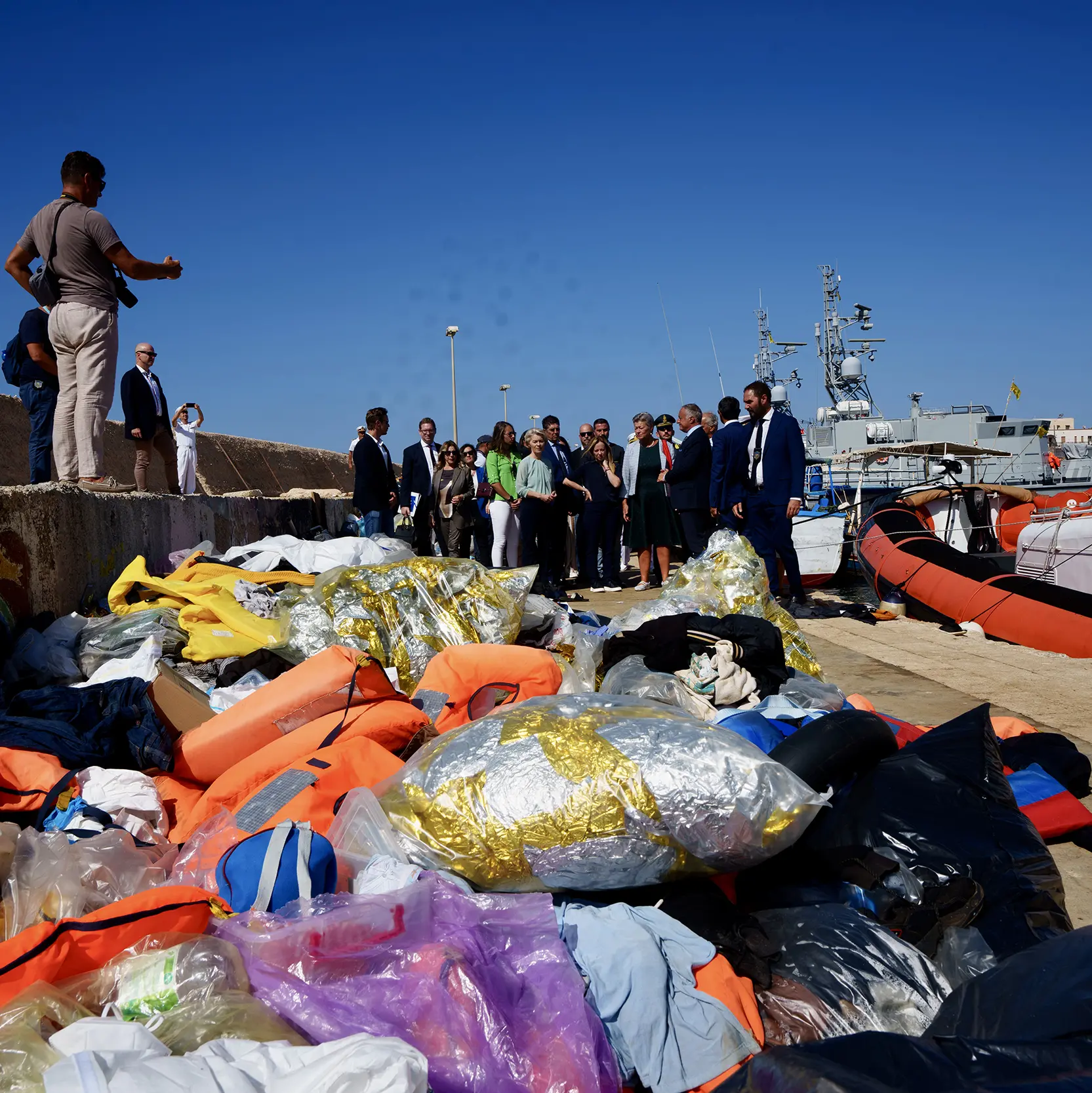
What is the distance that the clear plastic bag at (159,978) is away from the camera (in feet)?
5.29

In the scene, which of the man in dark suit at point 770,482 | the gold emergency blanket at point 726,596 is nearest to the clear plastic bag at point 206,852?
the gold emergency blanket at point 726,596

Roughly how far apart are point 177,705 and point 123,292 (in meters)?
2.96

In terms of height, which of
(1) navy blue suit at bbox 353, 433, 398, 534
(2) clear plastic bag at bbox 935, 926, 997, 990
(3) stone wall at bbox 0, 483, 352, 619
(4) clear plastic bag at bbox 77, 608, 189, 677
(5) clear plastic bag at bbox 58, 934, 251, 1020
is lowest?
(2) clear plastic bag at bbox 935, 926, 997, 990

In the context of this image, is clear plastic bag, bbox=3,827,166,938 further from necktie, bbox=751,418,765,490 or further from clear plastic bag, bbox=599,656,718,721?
necktie, bbox=751,418,765,490

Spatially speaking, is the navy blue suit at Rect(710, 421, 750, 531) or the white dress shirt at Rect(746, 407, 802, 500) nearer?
the white dress shirt at Rect(746, 407, 802, 500)

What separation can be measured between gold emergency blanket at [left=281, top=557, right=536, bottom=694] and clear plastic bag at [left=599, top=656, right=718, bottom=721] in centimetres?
73

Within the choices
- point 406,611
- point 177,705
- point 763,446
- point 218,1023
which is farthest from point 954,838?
point 763,446

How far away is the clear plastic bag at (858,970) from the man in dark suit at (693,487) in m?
6.08

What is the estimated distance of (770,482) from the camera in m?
7.06

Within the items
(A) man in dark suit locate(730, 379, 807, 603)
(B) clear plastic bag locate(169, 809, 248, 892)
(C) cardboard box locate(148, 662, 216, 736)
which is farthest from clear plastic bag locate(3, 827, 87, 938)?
(A) man in dark suit locate(730, 379, 807, 603)

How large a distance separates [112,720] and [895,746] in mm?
2532

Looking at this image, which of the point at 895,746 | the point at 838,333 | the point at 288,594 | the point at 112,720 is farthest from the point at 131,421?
the point at 838,333

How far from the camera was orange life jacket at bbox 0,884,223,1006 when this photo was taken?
1592 millimetres

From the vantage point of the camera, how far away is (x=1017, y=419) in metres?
22.8
